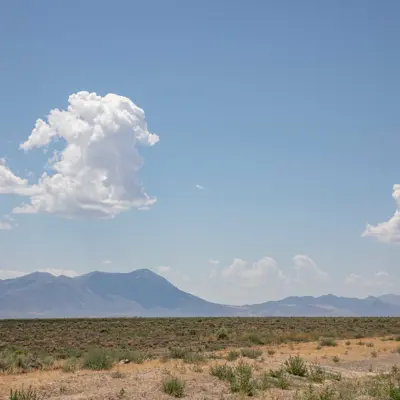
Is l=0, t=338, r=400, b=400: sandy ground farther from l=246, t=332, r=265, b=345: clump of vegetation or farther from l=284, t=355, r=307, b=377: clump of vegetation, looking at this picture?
l=246, t=332, r=265, b=345: clump of vegetation

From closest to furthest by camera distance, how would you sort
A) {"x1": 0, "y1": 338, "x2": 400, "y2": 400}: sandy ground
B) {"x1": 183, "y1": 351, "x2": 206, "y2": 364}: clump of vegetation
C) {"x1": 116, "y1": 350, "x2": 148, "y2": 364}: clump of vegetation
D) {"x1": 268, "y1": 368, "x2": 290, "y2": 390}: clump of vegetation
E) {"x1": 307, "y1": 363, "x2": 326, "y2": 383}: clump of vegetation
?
{"x1": 0, "y1": 338, "x2": 400, "y2": 400}: sandy ground
{"x1": 268, "y1": 368, "x2": 290, "y2": 390}: clump of vegetation
{"x1": 307, "y1": 363, "x2": 326, "y2": 383}: clump of vegetation
{"x1": 183, "y1": 351, "x2": 206, "y2": 364}: clump of vegetation
{"x1": 116, "y1": 350, "x2": 148, "y2": 364}: clump of vegetation

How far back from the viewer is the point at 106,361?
24.1 m

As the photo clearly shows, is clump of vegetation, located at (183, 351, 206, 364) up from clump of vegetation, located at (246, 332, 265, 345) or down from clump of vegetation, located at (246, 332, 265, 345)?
up

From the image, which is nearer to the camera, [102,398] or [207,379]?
[102,398]

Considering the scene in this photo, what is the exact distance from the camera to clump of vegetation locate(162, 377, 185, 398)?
51.7 ft

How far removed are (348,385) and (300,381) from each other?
81.1 inches

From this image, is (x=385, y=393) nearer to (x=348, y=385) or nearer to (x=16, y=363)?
(x=348, y=385)

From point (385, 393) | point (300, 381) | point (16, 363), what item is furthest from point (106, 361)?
point (385, 393)

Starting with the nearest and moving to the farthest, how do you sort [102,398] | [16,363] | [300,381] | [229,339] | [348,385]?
[102,398]
[348,385]
[300,381]
[16,363]
[229,339]

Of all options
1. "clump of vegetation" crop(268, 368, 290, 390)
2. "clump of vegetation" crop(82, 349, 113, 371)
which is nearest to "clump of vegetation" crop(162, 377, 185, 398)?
"clump of vegetation" crop(268, 368, 290, 390)

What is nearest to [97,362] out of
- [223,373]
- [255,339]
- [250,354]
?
[223,373]

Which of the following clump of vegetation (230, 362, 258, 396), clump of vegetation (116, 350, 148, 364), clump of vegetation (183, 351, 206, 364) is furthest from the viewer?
clump of vegetation (116, 350, 148, 364)

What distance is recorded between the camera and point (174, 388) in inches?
626

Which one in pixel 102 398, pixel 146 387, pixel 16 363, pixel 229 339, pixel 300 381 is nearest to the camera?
pixel 102 398
